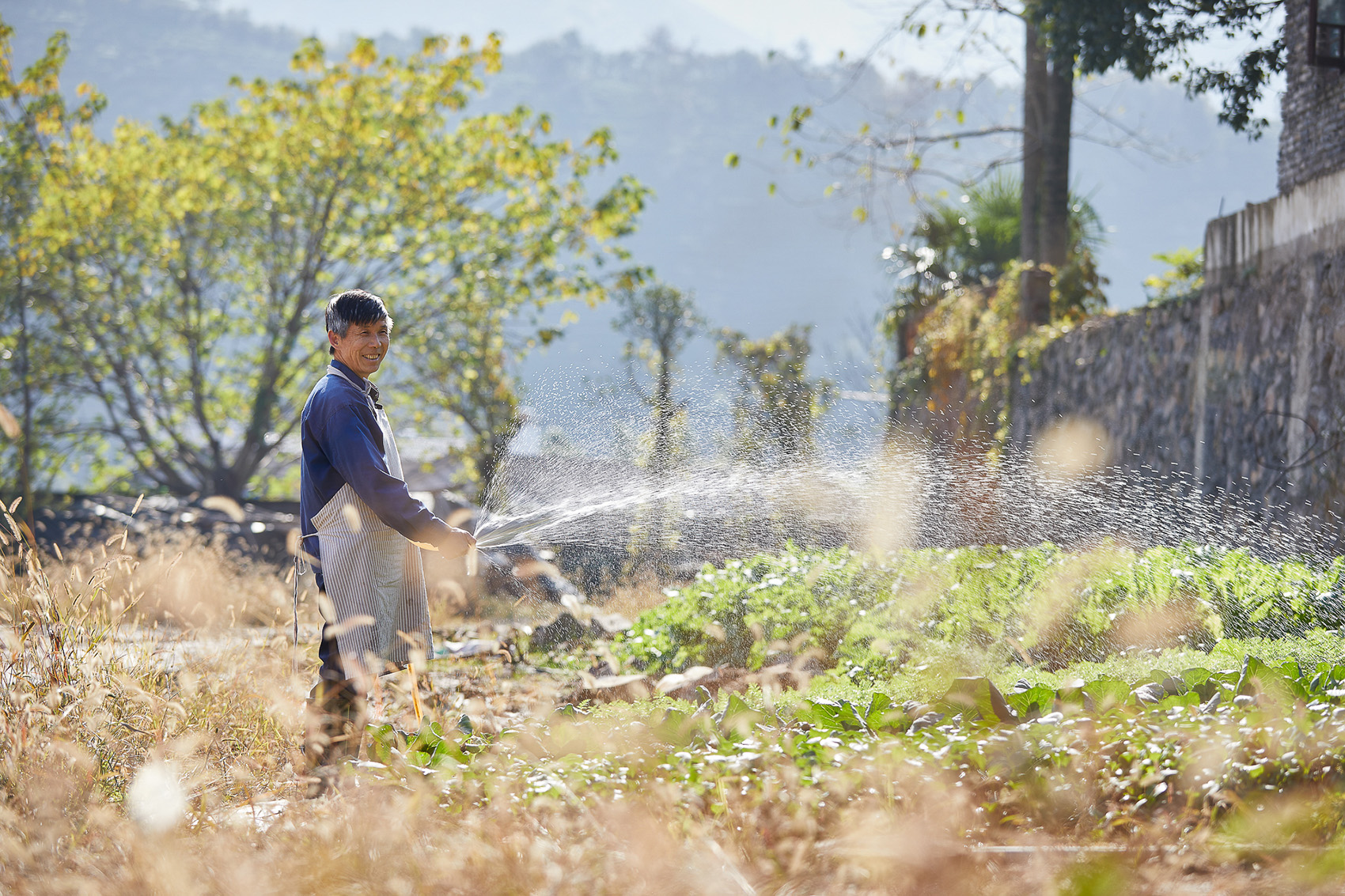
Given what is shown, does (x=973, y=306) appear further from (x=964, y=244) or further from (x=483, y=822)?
(x=483, y=822)

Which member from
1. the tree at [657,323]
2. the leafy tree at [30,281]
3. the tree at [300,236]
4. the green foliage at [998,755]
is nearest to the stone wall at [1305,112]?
the green foliage at [998,755]

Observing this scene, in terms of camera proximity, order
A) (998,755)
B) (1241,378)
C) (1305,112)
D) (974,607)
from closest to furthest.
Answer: (998,755), (974,607), (1241,378), (1305,112)

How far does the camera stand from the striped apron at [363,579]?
3.36 metres

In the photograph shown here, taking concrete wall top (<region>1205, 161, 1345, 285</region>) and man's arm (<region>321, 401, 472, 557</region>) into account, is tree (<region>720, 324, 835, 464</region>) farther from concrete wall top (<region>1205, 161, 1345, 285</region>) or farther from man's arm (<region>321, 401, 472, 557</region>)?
man's arm (<region>321, 401, 472, 557</region>)

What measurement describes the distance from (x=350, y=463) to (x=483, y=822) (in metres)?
1.24

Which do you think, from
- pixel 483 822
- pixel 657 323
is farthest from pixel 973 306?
pixel 657 323

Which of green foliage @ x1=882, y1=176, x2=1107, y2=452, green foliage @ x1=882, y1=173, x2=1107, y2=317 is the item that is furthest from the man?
green foliage @ x1=882, y1=173, x2=1107, y2=317

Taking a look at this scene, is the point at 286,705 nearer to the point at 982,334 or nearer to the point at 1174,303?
the point at 1174,303

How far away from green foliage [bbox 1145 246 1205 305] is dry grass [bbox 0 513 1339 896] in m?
6.69

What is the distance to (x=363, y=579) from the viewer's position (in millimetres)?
3404

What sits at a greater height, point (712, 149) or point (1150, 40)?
point (712, 149)

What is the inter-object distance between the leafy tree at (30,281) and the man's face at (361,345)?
368 inches

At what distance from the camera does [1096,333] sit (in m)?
9.67

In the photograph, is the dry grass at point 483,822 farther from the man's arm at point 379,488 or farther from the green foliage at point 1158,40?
the green foliage at point 1158,40
